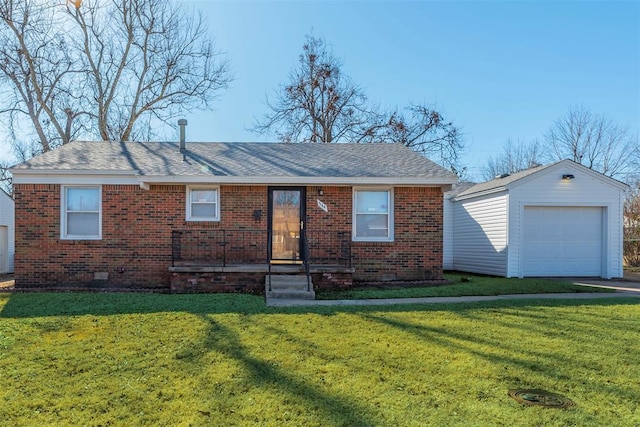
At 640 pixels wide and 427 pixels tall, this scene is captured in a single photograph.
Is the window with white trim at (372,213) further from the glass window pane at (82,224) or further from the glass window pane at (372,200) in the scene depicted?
the glass window pane at (82,224)

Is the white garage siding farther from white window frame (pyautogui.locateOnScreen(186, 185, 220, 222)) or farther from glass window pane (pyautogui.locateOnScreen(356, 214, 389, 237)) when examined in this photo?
white window frame (pyautogui.locateOnScreen(186, 185, 220, 222))

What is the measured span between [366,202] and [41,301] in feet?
24.0

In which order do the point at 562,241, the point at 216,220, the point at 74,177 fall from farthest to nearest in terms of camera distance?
the point at 562,241
the point at 216,220
the point at 74,177

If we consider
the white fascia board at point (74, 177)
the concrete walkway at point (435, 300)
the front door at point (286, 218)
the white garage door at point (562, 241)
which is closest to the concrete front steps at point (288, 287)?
the concrete walkway at point (435, 300)

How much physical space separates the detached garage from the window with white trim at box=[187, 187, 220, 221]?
8377mm

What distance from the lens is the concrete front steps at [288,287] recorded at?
8.05 meters

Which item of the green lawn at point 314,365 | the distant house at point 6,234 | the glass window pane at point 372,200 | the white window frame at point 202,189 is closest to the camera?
the green lawn at point 314,365

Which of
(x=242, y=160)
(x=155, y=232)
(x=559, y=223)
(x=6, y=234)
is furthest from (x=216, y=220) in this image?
(x=6, y=234)

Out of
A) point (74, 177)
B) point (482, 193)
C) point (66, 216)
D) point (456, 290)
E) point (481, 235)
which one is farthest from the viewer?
point (481, 235)

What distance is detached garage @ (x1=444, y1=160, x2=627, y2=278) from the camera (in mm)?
11984

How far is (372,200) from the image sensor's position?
10.4 metres

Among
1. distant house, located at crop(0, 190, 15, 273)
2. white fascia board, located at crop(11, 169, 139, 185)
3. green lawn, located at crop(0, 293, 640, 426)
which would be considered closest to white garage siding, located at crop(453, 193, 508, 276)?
green lawn, located at crop(0, 293, 640, 426)

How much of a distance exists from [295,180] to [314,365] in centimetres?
609

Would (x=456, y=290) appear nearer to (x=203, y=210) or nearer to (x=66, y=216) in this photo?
(x=203, y=210)
